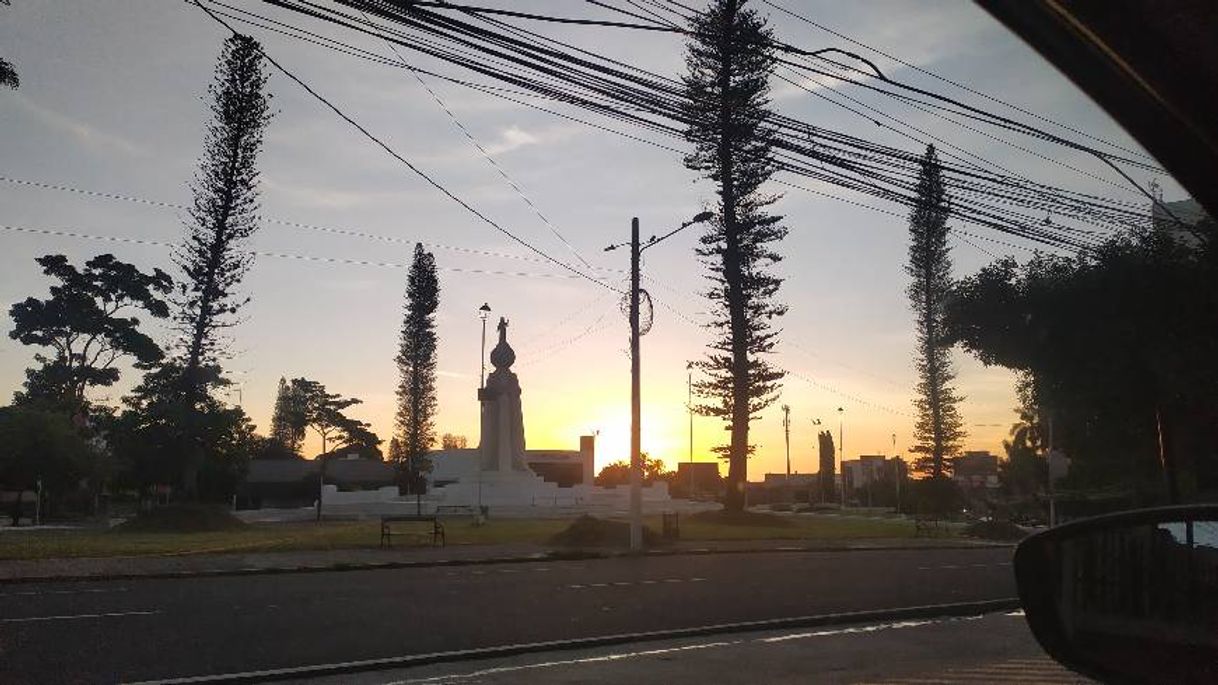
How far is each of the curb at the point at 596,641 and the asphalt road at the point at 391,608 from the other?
36 centimetres

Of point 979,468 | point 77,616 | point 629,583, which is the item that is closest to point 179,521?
point 629,583

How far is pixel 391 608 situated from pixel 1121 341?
13.4 meters

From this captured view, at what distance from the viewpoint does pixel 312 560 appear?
2014 centimetres

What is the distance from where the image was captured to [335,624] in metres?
11.6

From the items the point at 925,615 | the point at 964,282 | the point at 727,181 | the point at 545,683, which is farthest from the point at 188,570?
the point at 727,181

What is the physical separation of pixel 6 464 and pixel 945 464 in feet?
181

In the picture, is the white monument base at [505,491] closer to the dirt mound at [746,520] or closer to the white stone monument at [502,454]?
the white stone monument at [502,454]

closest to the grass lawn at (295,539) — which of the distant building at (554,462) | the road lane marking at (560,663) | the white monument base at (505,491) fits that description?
the white monument base at (505,491)

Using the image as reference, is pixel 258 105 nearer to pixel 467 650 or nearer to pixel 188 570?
pixel 188 570

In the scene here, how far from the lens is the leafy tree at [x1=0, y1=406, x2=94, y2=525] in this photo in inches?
1873

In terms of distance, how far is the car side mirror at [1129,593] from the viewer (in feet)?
5.89

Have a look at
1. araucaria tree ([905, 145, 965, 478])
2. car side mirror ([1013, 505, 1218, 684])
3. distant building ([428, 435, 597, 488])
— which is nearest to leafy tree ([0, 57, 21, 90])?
car side mirror ([1013, 505, 1218, 684])

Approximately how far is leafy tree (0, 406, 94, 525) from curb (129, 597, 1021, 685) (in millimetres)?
46295

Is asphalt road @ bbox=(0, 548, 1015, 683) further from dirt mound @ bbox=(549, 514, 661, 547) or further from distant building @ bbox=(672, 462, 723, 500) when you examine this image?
distant building @ bbox=(672, 462, 723, 500)
